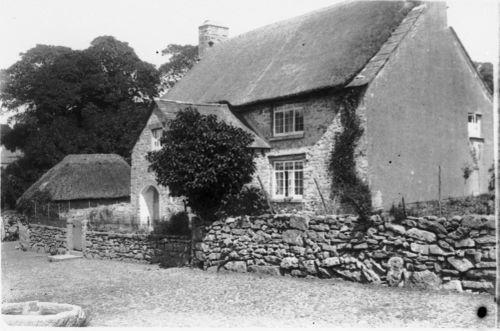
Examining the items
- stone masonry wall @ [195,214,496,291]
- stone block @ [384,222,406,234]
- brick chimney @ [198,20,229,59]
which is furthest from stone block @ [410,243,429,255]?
brick chimney @ [198,20,229,59]

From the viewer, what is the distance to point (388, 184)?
728 inches

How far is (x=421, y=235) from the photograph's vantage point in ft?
36.8

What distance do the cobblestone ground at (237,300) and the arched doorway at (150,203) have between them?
9797mm

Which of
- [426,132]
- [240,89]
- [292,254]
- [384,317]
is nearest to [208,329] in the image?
[384,317]

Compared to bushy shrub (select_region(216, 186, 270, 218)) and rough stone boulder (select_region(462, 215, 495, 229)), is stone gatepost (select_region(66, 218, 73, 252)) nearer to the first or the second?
bushy shrub (select_region(216, 186, 270, 218))

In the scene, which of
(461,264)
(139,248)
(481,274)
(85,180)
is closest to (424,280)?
(461,264)

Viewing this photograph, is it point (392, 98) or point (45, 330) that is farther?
point (392, 98)

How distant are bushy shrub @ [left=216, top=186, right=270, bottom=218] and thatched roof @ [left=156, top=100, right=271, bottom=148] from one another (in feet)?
7.27

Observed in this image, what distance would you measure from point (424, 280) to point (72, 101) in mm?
35445

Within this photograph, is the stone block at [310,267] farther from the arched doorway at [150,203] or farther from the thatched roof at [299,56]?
the arched doorway at [150,203]

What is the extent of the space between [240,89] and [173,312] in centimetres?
1502

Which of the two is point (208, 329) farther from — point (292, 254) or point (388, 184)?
point (388, 184)

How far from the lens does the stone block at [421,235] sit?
11.1 metres

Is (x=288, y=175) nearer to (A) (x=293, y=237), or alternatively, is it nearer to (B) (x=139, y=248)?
(B) (x=139, y=248)
